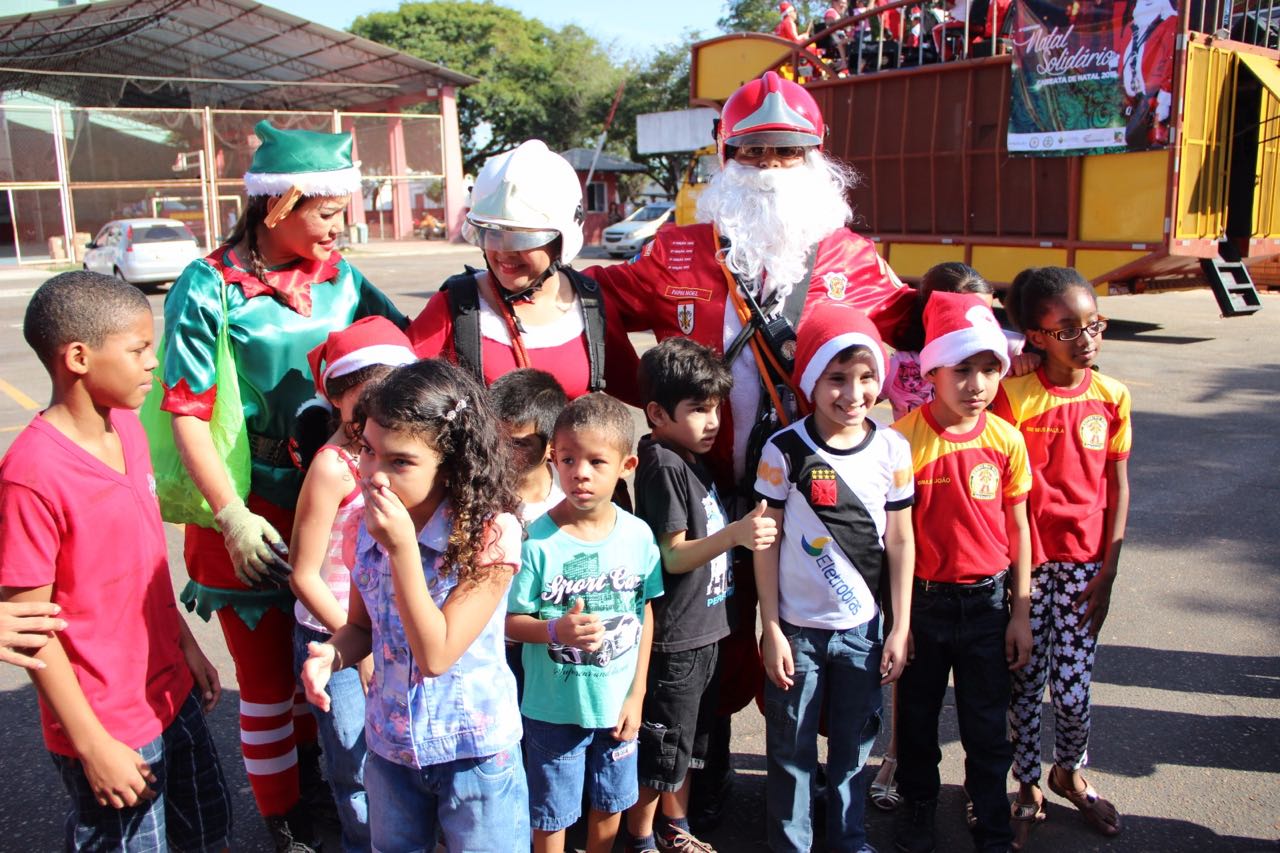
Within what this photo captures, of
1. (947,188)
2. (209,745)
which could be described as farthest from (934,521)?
(947,188)

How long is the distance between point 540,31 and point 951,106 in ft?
137

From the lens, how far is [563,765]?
249 cm

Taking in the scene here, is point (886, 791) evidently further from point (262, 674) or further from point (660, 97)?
point (660, 97)

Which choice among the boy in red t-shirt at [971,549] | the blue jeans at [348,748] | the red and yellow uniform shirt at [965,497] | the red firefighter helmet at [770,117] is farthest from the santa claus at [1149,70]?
the blue jeans at [348,748]

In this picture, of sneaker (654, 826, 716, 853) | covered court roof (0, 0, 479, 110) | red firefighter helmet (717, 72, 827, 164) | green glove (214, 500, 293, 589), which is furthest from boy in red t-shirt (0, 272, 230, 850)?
covered court roof (0, 0, 479, 110)

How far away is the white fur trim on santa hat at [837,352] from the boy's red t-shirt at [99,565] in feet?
5.42

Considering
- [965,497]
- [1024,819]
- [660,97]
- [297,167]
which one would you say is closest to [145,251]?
[297,167]

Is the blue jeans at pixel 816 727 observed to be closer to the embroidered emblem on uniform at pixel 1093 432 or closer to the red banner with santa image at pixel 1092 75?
the embroidered emblem on uniform at pixel 1093 432

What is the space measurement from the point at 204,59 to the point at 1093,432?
3897 centimetres

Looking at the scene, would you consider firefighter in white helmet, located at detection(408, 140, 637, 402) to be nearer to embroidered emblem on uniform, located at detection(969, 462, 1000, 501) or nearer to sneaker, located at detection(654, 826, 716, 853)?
embroidered emblem on uniform, located at detection(969, 462, 1000, 501)

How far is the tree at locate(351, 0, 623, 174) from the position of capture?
45.6 metres

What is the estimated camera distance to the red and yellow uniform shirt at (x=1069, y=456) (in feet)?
9.46

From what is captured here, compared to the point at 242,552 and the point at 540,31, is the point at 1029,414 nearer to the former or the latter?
the point at 242,552

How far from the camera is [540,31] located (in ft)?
161
